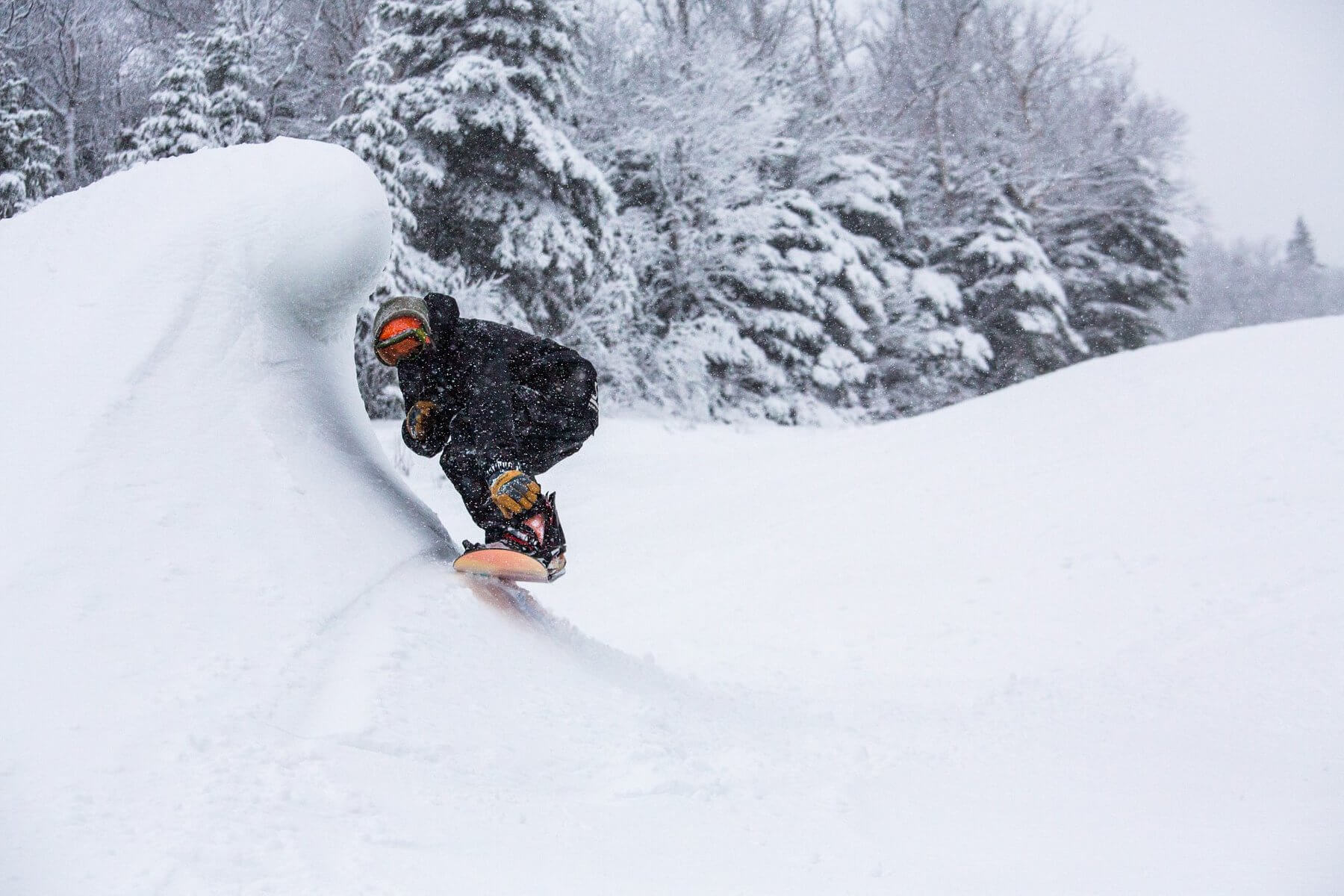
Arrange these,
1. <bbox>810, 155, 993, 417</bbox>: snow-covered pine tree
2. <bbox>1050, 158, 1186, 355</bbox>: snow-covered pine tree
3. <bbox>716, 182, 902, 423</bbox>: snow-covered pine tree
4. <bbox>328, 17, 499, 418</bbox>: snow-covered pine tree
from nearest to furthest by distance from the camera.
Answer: <bbox>328, 17, 499, 418</bbox>: snow-covered pine tree
<bbox>716, 182, 902, 423</bbox>: snow-covered pine tree
<bbox>810, 155, 993, 417</bbox>: snow-covered pine tree
<bbox>1050, 158, 1186, 355</bbox>: snow-covered pine tree

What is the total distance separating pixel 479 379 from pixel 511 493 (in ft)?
1.59

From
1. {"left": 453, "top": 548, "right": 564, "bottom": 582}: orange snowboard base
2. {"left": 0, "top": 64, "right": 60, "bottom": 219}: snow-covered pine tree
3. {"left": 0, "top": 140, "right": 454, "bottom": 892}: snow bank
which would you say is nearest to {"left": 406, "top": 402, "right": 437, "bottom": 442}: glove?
{"left": 0, "top": 140, "right": 454, "bottom": 892}: snow bank

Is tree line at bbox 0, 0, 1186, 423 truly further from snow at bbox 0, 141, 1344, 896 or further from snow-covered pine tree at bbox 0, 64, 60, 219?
snow at bbox 0, 141, 1344, 896

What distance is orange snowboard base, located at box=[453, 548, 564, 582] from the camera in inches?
107

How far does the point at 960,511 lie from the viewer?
643cm

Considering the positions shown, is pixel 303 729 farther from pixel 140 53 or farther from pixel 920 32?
pixel 920 32

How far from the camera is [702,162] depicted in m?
16.2

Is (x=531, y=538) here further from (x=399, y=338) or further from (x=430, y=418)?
(x=399, y=338)

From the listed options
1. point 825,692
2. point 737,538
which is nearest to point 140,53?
point 737,538

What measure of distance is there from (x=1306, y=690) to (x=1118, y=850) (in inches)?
83.7

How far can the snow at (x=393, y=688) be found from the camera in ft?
5.35

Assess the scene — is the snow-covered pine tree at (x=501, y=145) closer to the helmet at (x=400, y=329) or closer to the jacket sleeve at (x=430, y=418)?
the jacket sleeve at (x=430, y=418)

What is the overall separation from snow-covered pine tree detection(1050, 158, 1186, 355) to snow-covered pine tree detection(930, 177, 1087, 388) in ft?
5.25

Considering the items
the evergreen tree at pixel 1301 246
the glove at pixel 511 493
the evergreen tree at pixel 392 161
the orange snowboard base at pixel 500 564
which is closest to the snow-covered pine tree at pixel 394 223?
the evergreen tree at pixel 392 161
